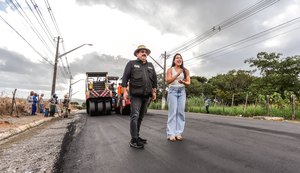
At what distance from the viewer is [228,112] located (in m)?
24.1

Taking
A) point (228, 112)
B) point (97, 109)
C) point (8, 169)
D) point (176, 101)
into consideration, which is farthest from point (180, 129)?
point (228, 112)

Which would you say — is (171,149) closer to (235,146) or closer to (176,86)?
(235,146)

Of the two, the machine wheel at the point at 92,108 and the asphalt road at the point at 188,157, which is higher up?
the machine wheel at the point at 92,108

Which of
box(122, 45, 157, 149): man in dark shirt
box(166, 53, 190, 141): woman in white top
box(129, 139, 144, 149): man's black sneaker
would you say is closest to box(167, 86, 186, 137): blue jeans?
box(166, 53, 190, 141): woman in white top

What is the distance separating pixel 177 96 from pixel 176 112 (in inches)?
13.4

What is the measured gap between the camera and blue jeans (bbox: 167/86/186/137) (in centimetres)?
640

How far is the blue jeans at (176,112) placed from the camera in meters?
6.40

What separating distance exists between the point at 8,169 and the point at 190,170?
2.56 metres

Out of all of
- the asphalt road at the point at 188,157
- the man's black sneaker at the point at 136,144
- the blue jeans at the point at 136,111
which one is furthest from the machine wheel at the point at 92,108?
the man's black sneaker at the point at 136,144

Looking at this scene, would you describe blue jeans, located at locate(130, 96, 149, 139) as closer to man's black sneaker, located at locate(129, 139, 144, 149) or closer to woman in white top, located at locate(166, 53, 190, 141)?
man's black sneaker, located at locate(129, 139, 144, 149)

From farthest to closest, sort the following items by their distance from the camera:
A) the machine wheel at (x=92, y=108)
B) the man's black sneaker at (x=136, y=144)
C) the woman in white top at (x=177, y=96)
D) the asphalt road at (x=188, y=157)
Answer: the machine wheel at (x=92, y=108) → the woman in white top at (x=177, y=96) → the man's black sneaker at (x=136, y=144) → the asphalt road at (x=188, y=157)

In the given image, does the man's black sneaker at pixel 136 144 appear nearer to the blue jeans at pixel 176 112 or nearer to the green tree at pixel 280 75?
the blue jeans at pixel 176 112

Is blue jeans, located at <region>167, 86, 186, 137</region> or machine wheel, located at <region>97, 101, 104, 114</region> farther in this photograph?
machine wheel, located at <region>97, 101, 104, 114</region>

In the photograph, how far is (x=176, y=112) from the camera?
644 cm
